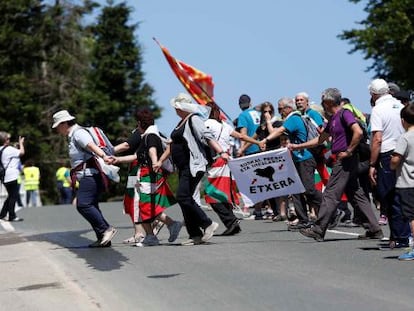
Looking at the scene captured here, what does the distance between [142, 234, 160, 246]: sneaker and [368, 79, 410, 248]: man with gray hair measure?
295cm

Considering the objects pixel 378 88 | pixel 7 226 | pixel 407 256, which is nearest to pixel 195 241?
pixel 378 88

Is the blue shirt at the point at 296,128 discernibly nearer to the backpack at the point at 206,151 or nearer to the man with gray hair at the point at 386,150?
the backpack at the point at 206,151

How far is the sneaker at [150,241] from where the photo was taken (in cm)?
1346

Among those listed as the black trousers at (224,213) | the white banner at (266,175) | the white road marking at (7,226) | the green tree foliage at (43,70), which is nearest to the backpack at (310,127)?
the white banner at (266,175)

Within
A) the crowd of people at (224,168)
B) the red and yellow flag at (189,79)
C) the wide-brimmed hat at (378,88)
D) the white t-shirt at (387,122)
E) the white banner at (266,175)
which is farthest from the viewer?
the red and yellow flag at (189,79)

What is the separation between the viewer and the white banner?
14.5m

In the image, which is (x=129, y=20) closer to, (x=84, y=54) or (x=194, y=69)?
(x=84, y=54)

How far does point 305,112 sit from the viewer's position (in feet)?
51.1

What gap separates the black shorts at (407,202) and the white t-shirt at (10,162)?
12.4 meters

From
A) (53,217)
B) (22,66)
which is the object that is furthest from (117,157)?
(22,66)

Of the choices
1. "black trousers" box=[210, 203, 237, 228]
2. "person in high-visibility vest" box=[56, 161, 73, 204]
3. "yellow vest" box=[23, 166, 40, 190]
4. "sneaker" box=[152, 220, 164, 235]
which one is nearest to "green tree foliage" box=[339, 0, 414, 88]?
"person in high-visibility vest" box=[56, 161, 73, 204]

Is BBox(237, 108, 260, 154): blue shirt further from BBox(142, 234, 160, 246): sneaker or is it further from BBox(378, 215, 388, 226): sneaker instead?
BBox(142, 234, 160, 246): sneaker

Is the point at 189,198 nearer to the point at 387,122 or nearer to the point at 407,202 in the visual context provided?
the point at 387,122

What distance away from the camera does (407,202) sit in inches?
425
